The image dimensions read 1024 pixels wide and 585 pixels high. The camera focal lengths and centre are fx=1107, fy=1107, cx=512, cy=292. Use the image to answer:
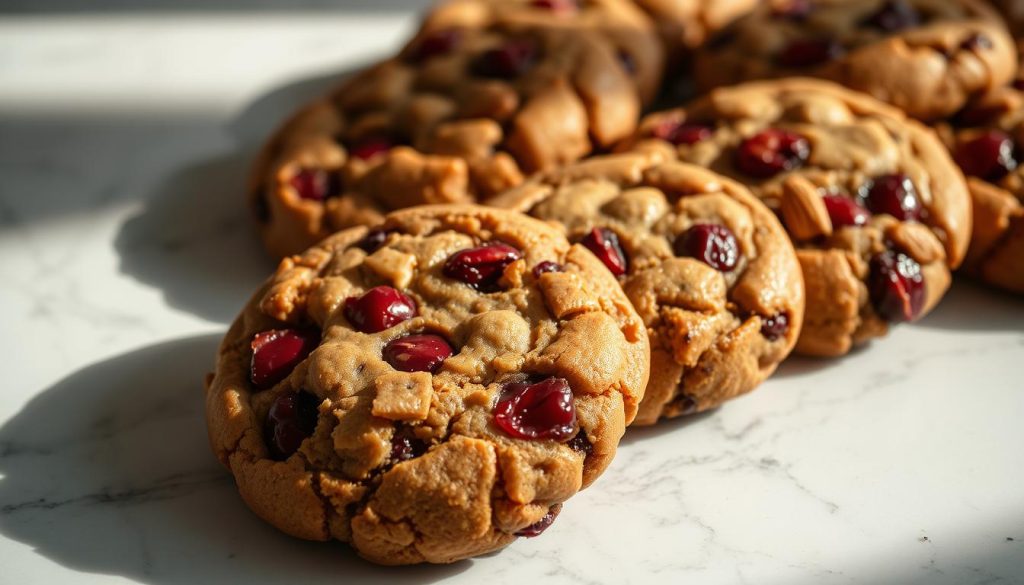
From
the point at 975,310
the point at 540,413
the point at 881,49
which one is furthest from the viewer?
the point at 881,49

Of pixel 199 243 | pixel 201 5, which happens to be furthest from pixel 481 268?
pixel 201 5

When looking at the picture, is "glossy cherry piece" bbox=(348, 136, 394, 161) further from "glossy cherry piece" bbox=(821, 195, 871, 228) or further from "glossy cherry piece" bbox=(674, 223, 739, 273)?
"glossy cherry piece" bbox=(821, 195, 871, 228)

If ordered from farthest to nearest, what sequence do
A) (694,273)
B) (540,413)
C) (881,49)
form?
(881,49), (694,273), (540,413)

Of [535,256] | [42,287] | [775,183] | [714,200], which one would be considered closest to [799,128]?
[775,183]

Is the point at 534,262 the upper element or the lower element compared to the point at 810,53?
lower

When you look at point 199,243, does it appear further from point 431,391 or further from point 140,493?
point 431,391

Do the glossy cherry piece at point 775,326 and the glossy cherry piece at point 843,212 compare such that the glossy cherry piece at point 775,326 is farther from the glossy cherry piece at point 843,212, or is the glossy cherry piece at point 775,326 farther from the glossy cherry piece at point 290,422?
the glossy cherry piece at point 290,422

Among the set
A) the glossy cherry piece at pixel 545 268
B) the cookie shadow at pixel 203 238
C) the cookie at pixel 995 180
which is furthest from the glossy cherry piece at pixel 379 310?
the cookie at pixel 995 180
